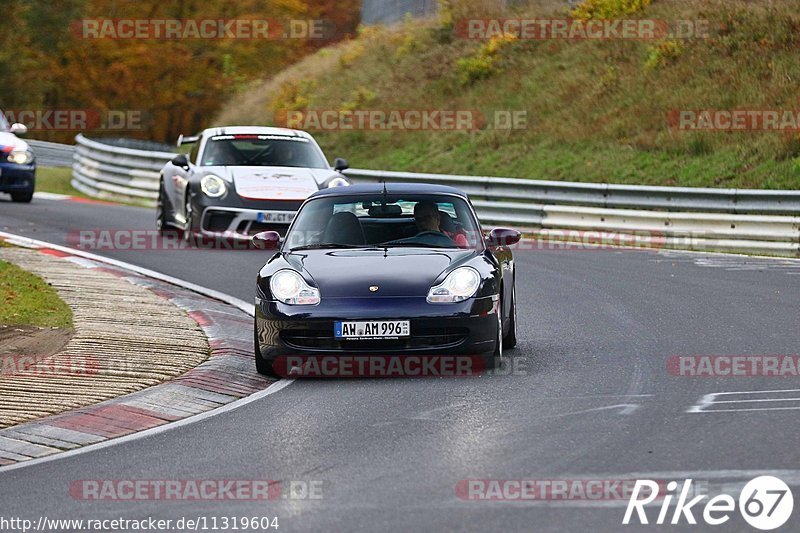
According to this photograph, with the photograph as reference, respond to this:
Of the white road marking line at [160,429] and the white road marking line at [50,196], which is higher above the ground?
the white road marking line at [50,196]

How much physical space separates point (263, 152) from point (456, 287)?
1024cm

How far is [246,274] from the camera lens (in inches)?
645

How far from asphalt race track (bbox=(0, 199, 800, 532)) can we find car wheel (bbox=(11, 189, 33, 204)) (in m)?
15.1

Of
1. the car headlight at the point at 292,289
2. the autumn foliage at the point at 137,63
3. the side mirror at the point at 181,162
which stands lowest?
the car headlight at the point at 292,289

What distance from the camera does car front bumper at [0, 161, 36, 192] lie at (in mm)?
24953

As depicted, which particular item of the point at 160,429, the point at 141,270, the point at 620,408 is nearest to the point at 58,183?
the point at 141,270

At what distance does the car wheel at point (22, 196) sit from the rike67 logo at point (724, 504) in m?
20.5

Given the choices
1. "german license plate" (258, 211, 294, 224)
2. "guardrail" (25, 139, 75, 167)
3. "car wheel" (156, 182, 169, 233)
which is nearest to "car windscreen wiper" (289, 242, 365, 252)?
"german license plate" (258, 211, 294, 224)

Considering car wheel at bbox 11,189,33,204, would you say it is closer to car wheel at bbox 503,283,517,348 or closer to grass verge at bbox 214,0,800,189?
grass verge at bbox 214,0,800,189

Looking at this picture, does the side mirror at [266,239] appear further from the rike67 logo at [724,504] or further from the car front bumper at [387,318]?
the rike67 logo at [724,504]

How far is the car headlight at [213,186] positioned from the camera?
1867cm

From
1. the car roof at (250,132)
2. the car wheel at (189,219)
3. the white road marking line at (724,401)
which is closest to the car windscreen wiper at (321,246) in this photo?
the white road marking line at (724,401)

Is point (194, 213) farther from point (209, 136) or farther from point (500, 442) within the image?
point (500, 442)

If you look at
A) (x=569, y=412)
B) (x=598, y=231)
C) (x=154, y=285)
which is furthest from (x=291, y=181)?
(x=569, y=412)
